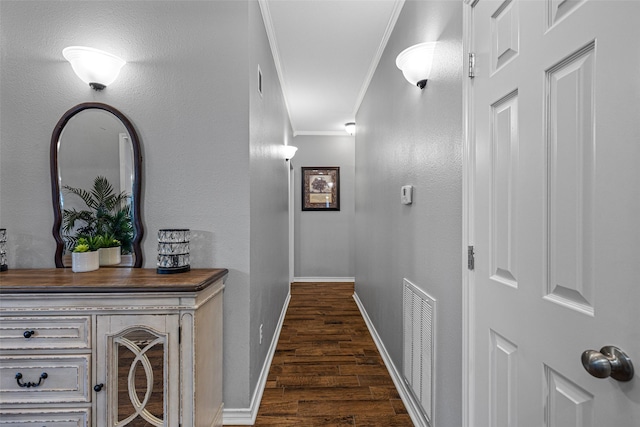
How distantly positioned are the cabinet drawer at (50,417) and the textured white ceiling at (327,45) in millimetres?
2456

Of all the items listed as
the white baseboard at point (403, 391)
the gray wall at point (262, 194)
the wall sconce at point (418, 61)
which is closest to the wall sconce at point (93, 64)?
the gray wall at point (262, 194)

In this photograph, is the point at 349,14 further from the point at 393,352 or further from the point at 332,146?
the point at 332,146

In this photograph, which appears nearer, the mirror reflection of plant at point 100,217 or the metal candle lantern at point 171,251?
the metal candle lantern at point 171,251

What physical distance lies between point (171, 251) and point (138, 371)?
543mm

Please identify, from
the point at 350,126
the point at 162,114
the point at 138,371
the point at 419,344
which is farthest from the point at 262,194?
the point at 350,126

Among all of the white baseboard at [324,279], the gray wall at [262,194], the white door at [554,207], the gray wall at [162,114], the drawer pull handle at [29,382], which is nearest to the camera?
the white door at [554,207]

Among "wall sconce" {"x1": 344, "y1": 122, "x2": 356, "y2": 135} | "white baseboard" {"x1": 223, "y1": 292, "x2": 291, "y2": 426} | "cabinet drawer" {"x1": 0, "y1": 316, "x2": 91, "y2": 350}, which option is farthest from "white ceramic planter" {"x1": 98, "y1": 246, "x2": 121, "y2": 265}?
"wall sconce" {"x1": 344, "y1": 122, "x2": 356, "y2": 135}

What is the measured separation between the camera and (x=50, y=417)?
135 cm

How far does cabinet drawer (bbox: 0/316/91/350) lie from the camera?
1.34 meters

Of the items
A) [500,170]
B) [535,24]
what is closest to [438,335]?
[500,170]

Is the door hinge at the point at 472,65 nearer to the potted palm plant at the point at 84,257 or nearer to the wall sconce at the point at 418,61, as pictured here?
the wall sconce at the point at 418,61

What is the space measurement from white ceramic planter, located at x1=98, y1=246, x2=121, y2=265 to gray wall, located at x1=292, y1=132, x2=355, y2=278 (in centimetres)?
383

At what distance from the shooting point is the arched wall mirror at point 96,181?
1.78 m

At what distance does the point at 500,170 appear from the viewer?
1.06 m
